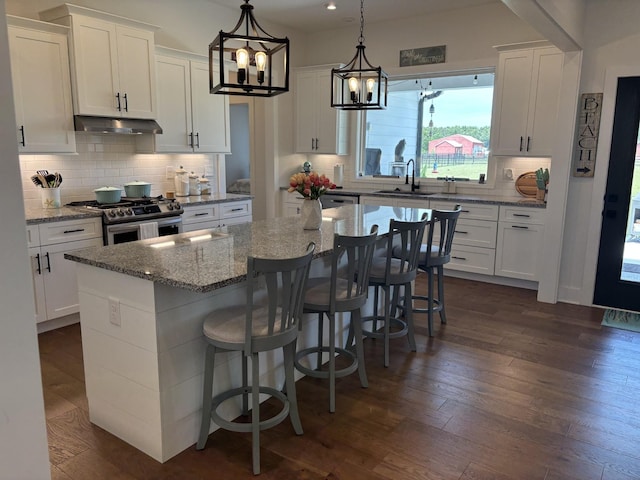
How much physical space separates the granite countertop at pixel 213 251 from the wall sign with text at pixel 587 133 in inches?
89.8

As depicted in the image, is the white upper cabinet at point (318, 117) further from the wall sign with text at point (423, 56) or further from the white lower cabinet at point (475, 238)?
the white lower cabinet at point (475, 238)

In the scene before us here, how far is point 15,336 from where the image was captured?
1366mm

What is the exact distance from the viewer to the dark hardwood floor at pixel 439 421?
2.29 m

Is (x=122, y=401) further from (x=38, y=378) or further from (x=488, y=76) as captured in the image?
(x=488, y=76)

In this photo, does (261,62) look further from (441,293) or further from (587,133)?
(587,133)

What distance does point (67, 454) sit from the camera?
7.78ft

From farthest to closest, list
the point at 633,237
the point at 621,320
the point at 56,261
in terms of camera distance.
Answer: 1. the point at 633,237
2. the point at 621,320
3. the point at 56,261

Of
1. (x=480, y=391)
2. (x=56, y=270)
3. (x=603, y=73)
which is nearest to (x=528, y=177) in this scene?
(x=603, y=73)

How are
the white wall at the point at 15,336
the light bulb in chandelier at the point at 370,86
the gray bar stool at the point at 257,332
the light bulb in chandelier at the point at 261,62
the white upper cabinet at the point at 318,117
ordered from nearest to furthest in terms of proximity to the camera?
the white wall at the point at 15,336, the gray bar stool at the point at 257,332, the light bulb in chandelier at the point at 261,62, the light bulb in chandelier at the point at 370,86, the white upper cabinet at the point at 318,117

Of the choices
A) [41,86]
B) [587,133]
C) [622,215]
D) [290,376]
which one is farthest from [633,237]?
[41,86]

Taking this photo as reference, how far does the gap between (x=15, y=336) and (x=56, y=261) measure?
2787 millimetres

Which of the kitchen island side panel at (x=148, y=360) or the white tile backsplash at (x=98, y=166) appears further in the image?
the white tile backsplash at (x=98, y=166)

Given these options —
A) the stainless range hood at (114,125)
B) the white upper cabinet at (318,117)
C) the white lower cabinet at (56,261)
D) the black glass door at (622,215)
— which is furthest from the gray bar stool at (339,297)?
the white upper cabinet at (318,117)

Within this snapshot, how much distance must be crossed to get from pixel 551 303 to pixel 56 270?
15.2 ft
